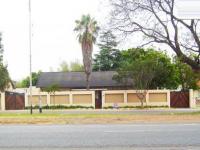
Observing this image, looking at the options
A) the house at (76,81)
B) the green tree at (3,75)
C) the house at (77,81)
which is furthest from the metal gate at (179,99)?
the green tree at (3,75)

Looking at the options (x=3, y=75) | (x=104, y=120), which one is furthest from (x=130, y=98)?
(x=104, y=120)

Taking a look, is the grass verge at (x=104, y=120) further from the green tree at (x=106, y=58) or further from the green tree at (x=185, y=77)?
the green tree at (x=106, y=58)

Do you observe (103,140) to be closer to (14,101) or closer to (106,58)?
(14,101)

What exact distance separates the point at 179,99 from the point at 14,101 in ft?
63.2

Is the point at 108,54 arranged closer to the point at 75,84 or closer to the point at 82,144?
the point at 75,84

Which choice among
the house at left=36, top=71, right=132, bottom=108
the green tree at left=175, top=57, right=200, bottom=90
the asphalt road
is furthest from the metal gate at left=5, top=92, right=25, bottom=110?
the asphalt road

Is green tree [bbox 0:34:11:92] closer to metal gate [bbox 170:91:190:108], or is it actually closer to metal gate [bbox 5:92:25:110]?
metal gate [bbox 5:92:25:110]

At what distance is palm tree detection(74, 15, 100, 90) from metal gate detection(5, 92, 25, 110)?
9.34 metres

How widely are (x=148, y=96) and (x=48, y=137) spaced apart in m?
42.9

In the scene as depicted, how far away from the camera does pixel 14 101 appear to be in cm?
6025

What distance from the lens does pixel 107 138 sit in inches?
596

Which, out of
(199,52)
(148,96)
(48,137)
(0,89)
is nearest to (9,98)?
(0,89)

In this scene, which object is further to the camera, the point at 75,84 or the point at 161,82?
the point at 75,84

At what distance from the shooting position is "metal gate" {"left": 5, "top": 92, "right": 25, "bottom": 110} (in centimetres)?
6009
